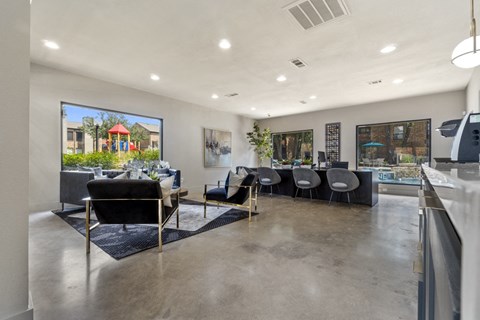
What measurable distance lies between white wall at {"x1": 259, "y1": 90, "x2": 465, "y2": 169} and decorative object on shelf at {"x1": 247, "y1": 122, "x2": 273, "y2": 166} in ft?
1.85

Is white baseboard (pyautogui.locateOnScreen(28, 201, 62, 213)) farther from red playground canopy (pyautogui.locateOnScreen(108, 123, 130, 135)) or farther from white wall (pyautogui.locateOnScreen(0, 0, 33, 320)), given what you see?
white wall (pyautogui.locateOnScreen(0, 0, 33, 320))

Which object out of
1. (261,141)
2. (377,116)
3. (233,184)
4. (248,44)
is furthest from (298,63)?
(261,141)

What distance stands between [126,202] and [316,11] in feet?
10.5

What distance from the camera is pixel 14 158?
1.20 meters

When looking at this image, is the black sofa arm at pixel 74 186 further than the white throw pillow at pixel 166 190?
Yes

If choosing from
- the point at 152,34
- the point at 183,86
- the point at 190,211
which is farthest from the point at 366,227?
the point at 183,86

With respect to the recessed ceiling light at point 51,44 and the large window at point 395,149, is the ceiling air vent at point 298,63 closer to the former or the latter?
the recessed ceiling light at point 51,44

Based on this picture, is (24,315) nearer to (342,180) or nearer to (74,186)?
(74,186)

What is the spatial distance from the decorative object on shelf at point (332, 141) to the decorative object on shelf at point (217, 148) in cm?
352

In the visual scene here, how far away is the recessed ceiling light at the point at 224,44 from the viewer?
3.43 metres

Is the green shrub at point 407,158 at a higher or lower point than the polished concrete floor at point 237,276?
higher

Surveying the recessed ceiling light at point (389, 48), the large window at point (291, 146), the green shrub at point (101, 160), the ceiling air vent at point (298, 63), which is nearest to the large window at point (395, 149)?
the large window at point (291, 146)

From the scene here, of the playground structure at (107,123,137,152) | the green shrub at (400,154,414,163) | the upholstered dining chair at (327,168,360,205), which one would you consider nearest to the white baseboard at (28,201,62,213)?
the playground structure at (107,123,137,152)

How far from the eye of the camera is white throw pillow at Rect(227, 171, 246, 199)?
3.88 metres
